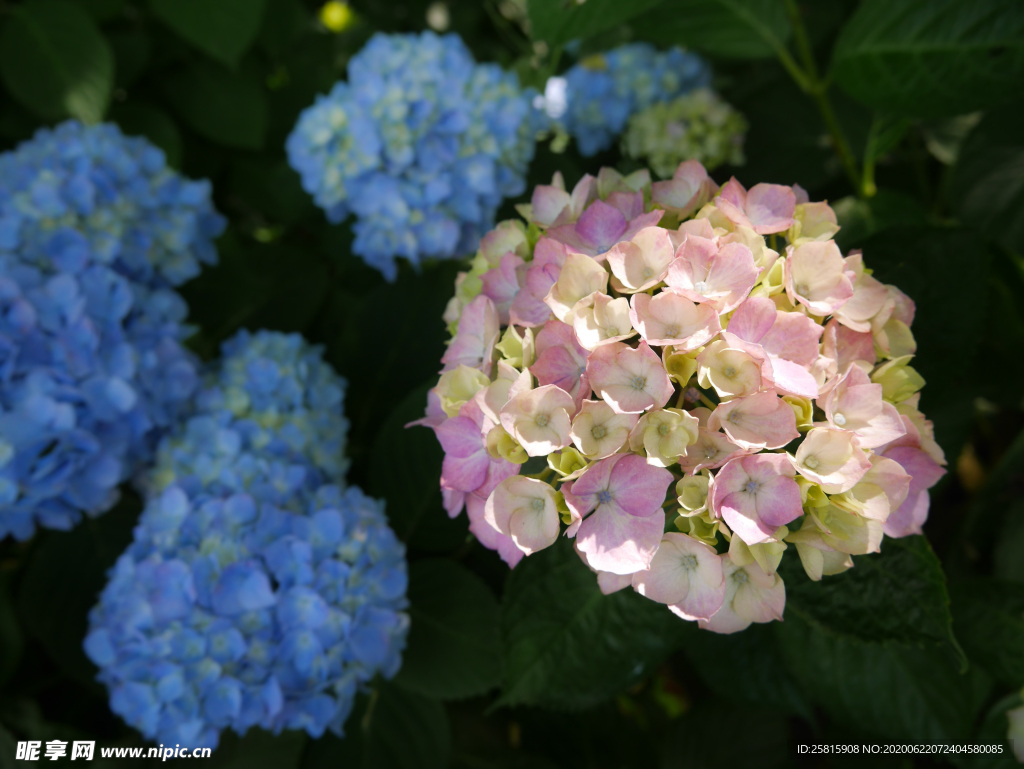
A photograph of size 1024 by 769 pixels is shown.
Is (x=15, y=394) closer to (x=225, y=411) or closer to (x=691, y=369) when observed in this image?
(x=225, y=411)

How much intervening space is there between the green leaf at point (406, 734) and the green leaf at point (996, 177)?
86cm

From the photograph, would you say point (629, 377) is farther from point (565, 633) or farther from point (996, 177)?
point (996, 177)

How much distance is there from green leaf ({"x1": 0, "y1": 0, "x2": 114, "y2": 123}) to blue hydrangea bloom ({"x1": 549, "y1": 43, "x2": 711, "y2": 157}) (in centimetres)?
63

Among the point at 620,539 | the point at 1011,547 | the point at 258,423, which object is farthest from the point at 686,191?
the point at 1011,547

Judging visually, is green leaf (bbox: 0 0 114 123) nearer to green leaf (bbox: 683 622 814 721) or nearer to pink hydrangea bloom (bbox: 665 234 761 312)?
pink hydrangea bloom (bbox: 665 234 761 312)

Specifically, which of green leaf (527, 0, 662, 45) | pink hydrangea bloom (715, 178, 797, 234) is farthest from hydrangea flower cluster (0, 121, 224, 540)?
pink hydrangea bloom (715, 178, 797, 234)

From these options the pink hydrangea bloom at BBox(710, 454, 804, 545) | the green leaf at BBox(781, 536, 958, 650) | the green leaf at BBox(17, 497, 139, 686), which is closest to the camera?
the pink hydrangea bloom at BBox(710, 454, 804, 545)

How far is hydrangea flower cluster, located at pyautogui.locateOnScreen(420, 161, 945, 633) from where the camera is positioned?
16.2 inches

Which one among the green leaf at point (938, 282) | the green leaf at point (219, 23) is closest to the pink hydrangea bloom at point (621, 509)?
the green leaf at point (938, 282)

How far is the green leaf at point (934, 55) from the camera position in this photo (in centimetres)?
67

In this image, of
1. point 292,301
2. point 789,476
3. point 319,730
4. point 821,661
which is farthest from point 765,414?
point 292,301

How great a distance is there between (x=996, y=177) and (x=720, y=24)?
0.37 metres

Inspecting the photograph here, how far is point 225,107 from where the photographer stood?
3.55ft

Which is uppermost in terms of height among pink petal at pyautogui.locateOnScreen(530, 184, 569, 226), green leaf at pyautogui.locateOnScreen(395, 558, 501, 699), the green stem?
pink petal at pyautogui.locateOnScreen(530, 184, 569, 226)
